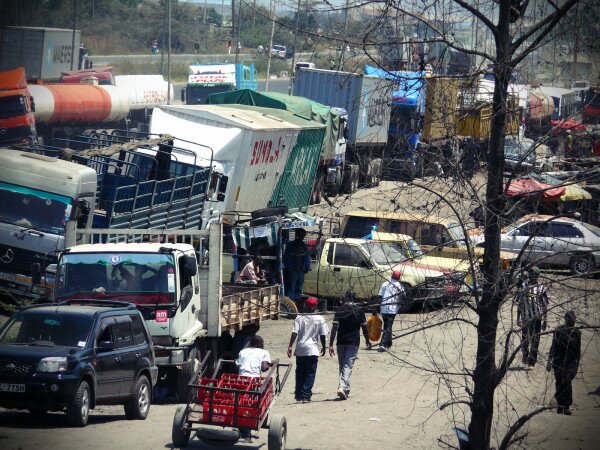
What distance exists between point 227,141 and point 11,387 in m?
13.7

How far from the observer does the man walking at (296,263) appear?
69.5ft

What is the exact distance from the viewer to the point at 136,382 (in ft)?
43.0

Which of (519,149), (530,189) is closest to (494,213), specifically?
(530,189)

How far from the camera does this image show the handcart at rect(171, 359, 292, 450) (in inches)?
440

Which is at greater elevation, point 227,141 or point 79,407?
point 227,141

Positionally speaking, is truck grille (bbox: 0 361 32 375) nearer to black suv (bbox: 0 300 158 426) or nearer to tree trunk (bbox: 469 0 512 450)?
black suv (bbox: 0 300 158 426)

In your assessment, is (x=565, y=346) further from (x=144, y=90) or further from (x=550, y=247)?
(x=144, y=90)

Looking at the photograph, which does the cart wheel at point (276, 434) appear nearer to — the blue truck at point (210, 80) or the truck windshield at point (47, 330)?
the truck windshield at point (47, 330)

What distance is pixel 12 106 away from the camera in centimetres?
3628

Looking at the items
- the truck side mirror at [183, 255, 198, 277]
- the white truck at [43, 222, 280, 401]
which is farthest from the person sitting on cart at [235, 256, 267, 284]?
the truck side mirror at [183, 255, 198, 277]

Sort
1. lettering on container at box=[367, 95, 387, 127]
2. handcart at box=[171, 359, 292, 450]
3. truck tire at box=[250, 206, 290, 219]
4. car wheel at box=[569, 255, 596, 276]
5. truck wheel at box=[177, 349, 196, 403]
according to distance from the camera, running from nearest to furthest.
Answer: car wheel at box=[569, 255, 596, 276] < lettering on container at box=[367, 95, 387, 127] < handcart at box=[171, 359, 292, 450] < truck wheel at box=[177, 349, 196, 403] < truck tire at box=[250, 206, 290, 219]

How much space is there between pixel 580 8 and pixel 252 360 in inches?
226

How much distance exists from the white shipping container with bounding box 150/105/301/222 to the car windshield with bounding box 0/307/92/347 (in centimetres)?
1088

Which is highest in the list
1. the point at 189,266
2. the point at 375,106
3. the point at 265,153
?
the point at 375,106
